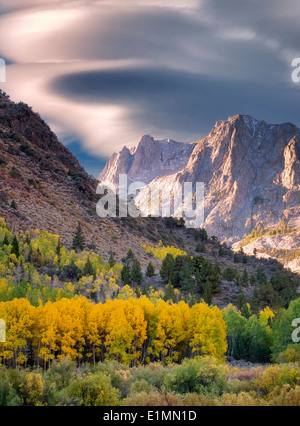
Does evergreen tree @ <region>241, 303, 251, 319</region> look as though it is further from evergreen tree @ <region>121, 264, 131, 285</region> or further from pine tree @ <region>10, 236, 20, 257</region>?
pine tree @ <region>10, 236, 20, 257</region>

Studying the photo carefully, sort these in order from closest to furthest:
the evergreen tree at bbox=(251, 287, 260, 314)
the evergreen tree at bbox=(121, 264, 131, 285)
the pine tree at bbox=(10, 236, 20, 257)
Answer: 1. the pine tree at bbox=(10, 236, 20, 257)
2. the evergreen tree at bbox=(121, 264, 131, 285)
3. the evergreen tree at bbox=(251, 287, 260, 314)

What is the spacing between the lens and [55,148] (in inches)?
5089

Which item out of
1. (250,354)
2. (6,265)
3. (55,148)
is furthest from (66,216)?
(250,354)

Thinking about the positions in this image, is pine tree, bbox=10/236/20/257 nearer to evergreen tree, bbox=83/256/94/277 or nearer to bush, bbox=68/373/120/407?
evergreen tree, bbox=83/256/94/277

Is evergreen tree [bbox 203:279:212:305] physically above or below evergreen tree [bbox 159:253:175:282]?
below

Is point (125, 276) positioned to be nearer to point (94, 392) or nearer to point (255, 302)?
point (255, 302)

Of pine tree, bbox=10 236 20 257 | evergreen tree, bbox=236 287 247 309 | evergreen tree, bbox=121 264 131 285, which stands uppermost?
pine tree, bbox=10 236 20 257

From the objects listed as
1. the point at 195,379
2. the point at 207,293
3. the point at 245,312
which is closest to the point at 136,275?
the point at 207,293

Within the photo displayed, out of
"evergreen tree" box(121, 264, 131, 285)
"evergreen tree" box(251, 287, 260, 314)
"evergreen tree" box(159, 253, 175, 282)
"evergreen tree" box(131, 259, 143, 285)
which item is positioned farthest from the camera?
"evergreen tree" box(159, 253, 175, 282)

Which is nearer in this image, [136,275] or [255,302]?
[136,275]

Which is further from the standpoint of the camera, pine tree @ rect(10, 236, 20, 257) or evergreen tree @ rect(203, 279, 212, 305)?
evergreen tree @ rect(203, 279, 212, 305)

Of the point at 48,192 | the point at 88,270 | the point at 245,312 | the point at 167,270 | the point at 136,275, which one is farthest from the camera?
the point at 48,192

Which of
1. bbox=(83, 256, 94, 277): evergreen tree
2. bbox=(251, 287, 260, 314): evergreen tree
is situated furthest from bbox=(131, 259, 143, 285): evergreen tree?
bbox=(251, 287, 260, 314): evergreen tree
